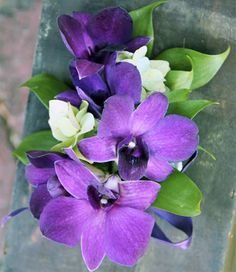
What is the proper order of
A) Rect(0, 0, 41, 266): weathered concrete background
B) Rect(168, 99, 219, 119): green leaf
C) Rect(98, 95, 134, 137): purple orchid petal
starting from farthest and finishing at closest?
Rect(0, 0, 41, 266): weathered concrete background
Rect(168, 99, 219, 119): green leaf
Rect(98, 95, 134, 137): purple orchid petal

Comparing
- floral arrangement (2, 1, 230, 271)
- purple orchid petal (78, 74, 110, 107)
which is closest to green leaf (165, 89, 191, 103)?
floral arrangement (2, 1, 230, 271)

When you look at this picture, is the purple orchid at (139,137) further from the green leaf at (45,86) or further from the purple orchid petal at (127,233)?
the green leaf at (45,86)

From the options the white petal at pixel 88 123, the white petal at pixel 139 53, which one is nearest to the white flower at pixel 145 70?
the white petal at pixel 139 53

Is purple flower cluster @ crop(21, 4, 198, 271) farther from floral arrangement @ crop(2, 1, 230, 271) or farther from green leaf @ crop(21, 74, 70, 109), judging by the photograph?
green leaf @ crop(21, 74, 70, 109)

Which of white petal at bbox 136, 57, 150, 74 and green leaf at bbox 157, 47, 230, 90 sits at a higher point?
white petal at bbox 136, 57, 150, 74

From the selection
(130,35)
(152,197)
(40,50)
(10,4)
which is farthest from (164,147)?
(10,4)

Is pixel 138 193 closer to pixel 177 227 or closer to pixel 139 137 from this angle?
pixel 139 137

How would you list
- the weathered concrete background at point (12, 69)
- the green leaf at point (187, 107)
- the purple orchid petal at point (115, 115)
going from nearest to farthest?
the purple orchid petal at point (115, 115) → the green leaf at point (187, 107) → the weathered concrete background at point (12, 69)
